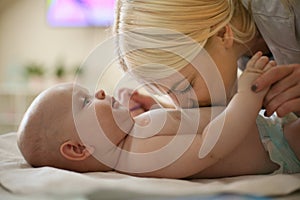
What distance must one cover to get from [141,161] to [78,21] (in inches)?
105

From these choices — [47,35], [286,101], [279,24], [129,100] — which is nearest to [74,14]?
[47,35]

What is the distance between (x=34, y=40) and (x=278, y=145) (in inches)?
112

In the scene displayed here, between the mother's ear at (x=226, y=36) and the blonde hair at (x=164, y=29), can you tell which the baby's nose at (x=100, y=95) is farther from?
the mother's ear at (x=226, y=36)

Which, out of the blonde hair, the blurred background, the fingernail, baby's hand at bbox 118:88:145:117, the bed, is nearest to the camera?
the bed

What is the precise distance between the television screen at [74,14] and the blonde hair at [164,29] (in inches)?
97.5

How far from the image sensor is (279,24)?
2.88 feet

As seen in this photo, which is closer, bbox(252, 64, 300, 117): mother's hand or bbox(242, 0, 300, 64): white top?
bbox(252, 64, 300, 117): mother's hand

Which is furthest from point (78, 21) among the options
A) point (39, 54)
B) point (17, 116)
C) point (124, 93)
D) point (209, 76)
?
point (209, 76)

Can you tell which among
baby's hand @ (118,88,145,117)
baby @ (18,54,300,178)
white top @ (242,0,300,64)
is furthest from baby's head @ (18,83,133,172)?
white top @ (242,0,300,64)

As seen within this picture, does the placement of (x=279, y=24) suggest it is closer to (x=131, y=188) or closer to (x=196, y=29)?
(x=196, y=29)

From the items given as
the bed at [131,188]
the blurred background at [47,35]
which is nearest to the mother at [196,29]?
the bed at [131,188]

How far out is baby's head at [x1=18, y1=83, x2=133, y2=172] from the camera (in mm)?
718

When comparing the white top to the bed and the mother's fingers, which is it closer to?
the mother's fingers

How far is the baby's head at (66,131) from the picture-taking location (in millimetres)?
718
